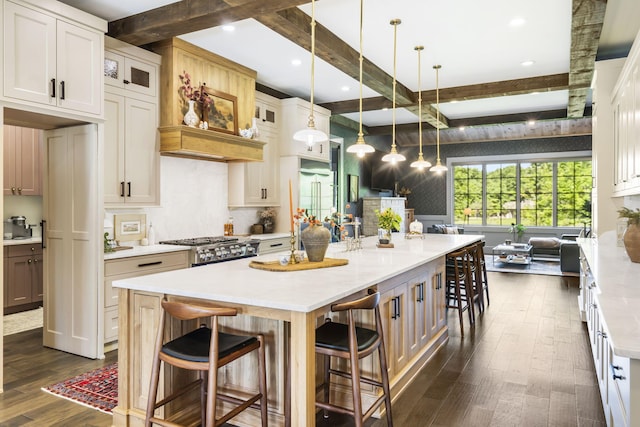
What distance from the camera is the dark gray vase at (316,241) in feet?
10.3

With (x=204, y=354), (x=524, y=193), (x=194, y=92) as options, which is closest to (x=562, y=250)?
(x=524, y=193)

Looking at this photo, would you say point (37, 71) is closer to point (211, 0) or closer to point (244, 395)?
point (211, 0)

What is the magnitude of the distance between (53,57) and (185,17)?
1054 millimetres

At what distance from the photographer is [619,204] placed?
4.57 m

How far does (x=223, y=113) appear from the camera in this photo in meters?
5.11

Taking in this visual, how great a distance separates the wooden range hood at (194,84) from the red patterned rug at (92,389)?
7.19 ft

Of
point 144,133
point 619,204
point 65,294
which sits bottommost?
point 65,294

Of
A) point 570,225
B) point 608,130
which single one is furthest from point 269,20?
point 570,225

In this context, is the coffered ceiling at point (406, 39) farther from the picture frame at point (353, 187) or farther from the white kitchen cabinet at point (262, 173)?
the picture frame at point (353, 187)

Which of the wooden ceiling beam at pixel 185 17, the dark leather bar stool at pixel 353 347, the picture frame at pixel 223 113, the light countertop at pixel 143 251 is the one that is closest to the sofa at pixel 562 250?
the picture frame at pixel 223 113

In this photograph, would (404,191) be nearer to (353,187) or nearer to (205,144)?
(353,187)

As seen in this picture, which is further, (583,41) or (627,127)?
(583,41)

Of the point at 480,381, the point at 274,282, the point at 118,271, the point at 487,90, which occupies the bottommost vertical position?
the point at 480,381

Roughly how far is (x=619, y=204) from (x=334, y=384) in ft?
11.9
